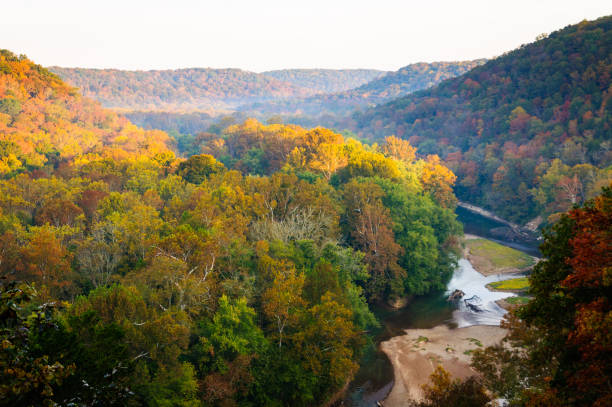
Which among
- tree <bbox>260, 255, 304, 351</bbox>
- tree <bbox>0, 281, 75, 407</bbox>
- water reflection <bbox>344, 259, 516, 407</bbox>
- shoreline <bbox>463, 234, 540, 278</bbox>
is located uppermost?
tree <bbox>0, 281, 75, 407</bbox>

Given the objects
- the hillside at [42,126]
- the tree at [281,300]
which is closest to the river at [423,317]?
the tree at [281,300]

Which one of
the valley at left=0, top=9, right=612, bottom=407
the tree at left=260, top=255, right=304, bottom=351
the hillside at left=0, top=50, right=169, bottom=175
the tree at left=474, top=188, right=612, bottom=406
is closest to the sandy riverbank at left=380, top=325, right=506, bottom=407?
the valley at left=0, top=9, right=612, bottom=407

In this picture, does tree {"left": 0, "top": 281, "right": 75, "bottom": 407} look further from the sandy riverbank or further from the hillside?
the hillside

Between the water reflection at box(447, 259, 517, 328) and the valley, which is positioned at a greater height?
the valley

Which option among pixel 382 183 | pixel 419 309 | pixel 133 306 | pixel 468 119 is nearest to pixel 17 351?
pixel 133 306

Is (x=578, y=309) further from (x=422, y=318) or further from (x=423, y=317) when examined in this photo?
(x=423, y=317)

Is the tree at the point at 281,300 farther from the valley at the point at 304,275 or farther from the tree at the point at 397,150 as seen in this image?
the tree at the point at 397,150
